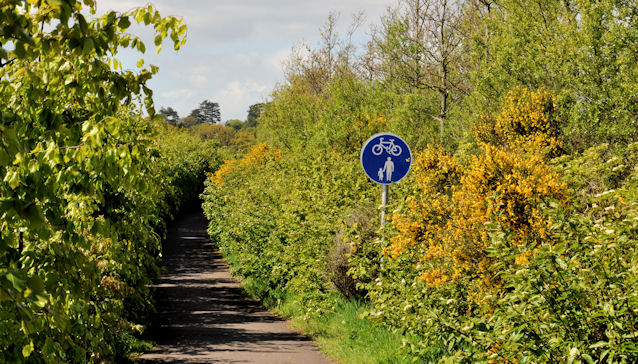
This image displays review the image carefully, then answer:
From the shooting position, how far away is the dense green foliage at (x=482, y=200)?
Answer: 156 inches

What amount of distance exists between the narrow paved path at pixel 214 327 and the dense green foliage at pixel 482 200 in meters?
0.84

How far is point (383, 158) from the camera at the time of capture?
8.99m

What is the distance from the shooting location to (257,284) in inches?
616

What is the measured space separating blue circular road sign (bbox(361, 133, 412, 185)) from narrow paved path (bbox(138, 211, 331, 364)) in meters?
3.07

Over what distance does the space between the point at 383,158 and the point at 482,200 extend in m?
3.05

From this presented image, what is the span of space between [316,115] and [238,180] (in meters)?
9.44

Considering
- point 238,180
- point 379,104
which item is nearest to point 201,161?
point 238,180

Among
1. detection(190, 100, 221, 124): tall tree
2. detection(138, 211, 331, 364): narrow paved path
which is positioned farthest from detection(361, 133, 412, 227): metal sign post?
detection(190, 100, 221, 124): tall tree

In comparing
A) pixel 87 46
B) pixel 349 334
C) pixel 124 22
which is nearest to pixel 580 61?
pixel 349 334

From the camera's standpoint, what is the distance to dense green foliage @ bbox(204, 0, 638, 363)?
397cm

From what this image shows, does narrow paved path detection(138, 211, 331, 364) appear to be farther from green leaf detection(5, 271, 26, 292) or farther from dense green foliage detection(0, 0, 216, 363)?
green leaf detection(5, 271, 26, 292)

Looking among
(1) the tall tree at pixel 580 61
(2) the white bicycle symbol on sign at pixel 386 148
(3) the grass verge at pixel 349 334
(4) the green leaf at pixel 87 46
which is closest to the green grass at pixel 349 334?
(3) the grass verge at pixel 349 334

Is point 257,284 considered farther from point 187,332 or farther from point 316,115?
point 316,115

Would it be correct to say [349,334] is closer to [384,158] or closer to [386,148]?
[384,158]
